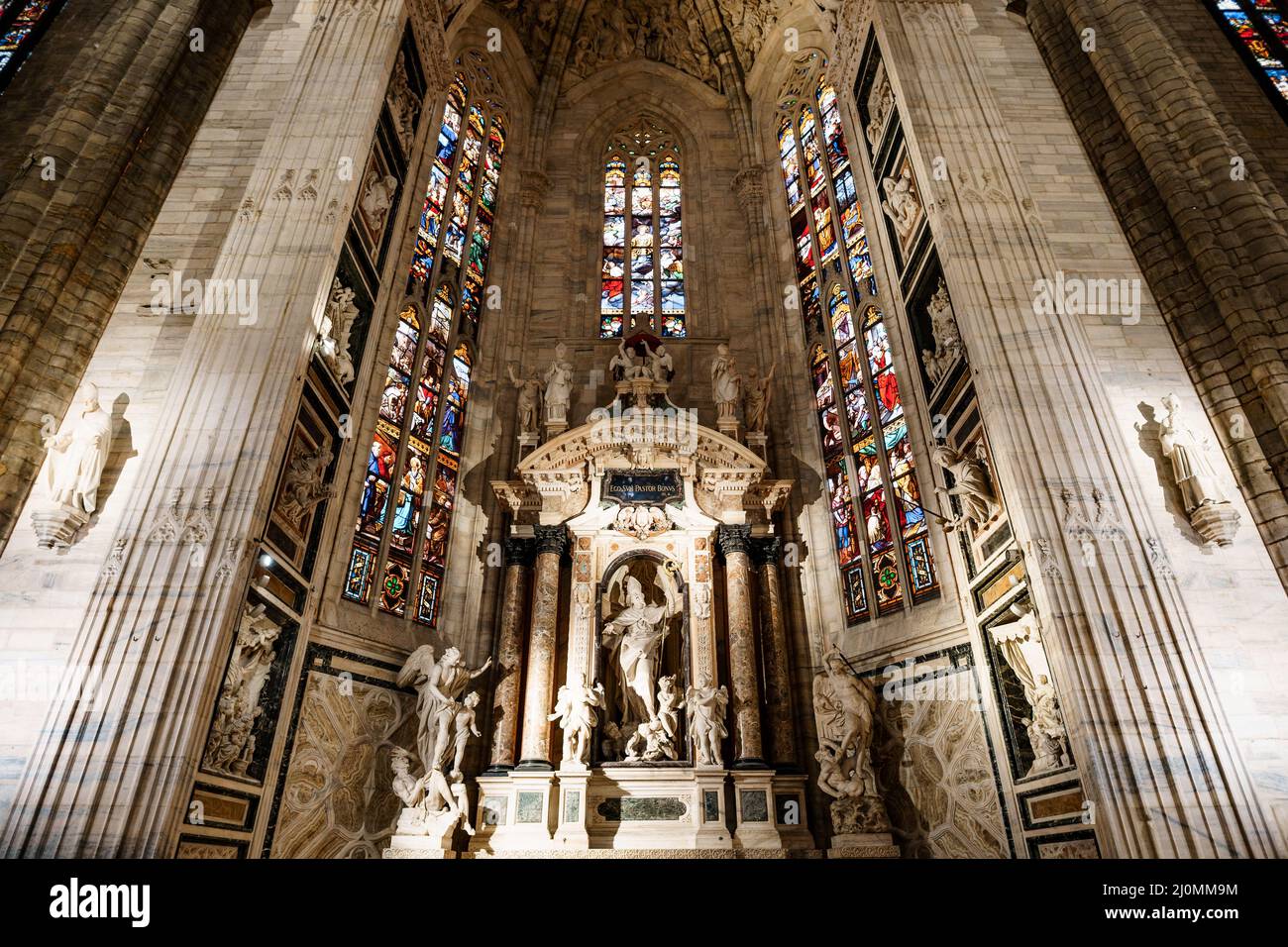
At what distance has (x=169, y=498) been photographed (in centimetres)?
717

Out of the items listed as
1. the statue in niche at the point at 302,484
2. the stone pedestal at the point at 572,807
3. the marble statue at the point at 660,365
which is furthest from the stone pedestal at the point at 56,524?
the marble statue at the point at 660,365

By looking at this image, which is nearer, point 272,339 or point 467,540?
point 272,339

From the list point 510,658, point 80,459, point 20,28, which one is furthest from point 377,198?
point 510,658

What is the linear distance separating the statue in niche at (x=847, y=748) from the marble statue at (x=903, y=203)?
603 cm

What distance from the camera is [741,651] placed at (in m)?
10.5

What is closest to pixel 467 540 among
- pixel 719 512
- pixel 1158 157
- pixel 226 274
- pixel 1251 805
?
pixel 719 512

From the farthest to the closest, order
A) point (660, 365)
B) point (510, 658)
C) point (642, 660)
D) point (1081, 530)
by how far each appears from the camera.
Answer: point (660, 365)
point (510, 658)
point (642, 660)
point (1081, 530)

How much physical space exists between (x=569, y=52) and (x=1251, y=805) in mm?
18792

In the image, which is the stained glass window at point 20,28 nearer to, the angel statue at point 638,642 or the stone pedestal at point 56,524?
the stone pedestal at point 56,524

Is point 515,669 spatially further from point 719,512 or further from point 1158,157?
point 1158,157

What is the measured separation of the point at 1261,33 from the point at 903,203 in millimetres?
6310

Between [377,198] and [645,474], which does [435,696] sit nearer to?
[645,474]

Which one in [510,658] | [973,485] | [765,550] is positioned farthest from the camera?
[765,550]
